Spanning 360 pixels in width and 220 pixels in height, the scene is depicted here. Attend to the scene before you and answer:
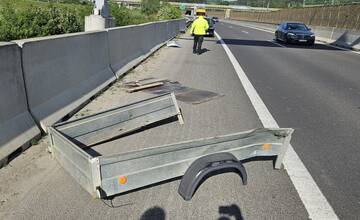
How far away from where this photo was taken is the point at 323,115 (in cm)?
640

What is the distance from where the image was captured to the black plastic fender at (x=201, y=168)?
10.6 feet

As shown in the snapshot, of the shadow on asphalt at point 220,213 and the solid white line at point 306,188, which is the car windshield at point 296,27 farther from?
the shadow on asphalt at point 220,213

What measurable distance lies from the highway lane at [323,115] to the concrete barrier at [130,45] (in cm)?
377

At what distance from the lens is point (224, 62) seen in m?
12.8

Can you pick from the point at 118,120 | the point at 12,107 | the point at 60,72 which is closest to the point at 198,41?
the point at 60,72

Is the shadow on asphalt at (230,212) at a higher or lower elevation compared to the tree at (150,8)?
lower

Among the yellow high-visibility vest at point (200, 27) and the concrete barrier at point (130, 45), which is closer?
the concrete barrier at point (130, 45)

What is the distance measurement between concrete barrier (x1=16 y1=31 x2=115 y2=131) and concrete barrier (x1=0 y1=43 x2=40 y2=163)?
168mm

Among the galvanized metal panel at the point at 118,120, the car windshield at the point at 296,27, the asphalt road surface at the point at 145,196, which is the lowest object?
the asphalt road surface at the point at 145,196

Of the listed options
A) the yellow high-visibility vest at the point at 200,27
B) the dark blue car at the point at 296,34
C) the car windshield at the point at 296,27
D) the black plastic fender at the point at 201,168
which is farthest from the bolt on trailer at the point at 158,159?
the car windshield at the point at 296,27

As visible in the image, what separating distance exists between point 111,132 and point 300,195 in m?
2.63

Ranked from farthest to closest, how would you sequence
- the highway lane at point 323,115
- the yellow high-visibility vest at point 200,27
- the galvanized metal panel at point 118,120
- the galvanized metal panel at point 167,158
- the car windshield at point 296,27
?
the car windshield at point 296,27
the yellow high-visibility vest at point 200,27
the galvanized metal panel at point 118,120
the highway lane at point 323,115
the galvanized metal panel at point 167,158

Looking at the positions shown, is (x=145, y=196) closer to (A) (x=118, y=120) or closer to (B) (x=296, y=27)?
(A) (x=118, y=120)

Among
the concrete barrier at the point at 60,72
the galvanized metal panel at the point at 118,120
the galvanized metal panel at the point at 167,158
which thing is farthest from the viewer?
the concrete barrier at the point at 60,72
